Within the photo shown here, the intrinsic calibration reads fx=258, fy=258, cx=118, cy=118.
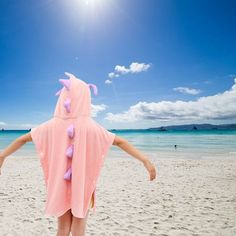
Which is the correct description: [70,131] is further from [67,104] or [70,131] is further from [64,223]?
[64,223]

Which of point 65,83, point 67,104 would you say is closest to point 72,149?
point 67,104

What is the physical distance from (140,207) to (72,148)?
4049 mm

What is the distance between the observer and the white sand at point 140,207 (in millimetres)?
4516

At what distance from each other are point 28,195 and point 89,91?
5302mm

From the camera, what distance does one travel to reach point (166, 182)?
844cm

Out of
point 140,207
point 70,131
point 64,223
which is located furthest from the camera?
point 140,207

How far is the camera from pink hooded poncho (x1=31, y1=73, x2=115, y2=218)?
2.09 metres

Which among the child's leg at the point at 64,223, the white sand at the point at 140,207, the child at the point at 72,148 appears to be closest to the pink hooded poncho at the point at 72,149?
the child at the point at 72,148

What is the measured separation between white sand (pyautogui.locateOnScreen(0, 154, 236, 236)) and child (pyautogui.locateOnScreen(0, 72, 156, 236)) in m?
2.52

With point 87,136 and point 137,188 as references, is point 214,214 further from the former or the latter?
point 87,136

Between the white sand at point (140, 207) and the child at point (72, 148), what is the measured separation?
8.27 feet

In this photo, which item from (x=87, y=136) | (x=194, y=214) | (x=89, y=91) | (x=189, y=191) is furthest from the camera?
(x=189, y=191)

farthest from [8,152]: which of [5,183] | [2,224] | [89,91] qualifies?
[5,183]

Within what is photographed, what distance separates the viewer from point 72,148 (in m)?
2.09
